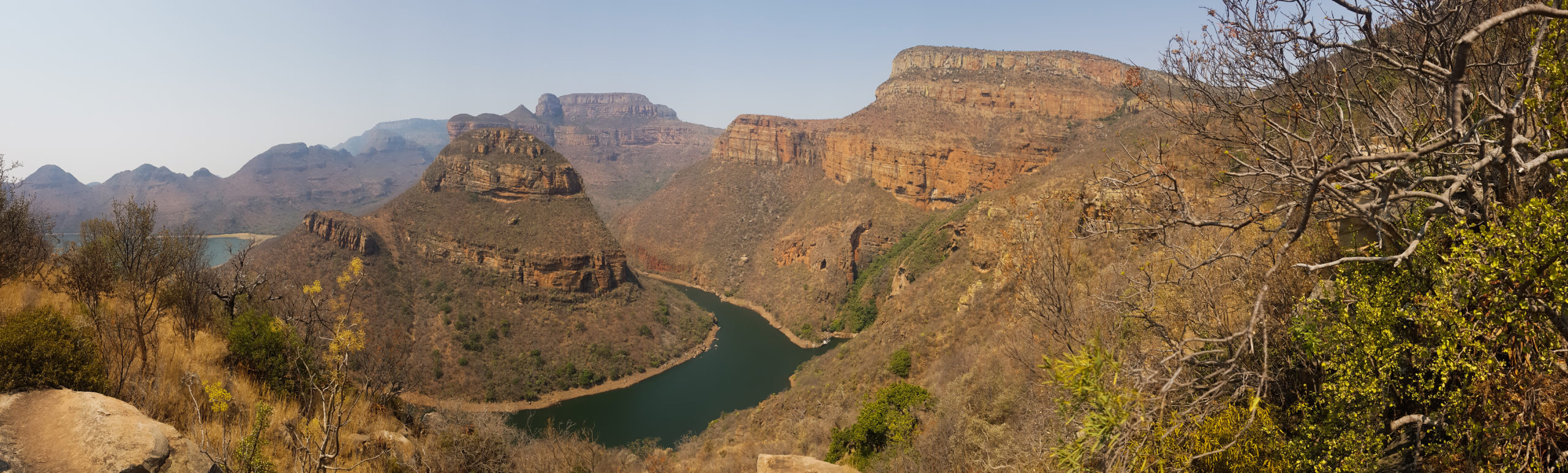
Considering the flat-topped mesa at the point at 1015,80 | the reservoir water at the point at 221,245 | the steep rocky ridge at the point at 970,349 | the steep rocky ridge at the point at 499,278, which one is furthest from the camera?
the reservoir water at the point at 221,245

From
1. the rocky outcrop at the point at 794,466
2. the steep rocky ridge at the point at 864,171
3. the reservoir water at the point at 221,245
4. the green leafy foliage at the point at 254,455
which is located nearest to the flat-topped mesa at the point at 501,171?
the steep rocky ridge at the point at 864,171

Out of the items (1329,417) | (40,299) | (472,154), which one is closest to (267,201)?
(472,154)

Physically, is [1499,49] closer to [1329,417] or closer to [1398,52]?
[1398,52]

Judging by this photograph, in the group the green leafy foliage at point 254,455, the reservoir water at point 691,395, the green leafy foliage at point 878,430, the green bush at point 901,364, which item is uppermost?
the green leafy foliage at point 254,455

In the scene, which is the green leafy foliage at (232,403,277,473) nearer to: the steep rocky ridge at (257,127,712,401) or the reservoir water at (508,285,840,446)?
the reservoir water at (508,285,840,446)

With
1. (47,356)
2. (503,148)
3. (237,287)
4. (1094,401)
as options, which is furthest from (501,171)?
(1094,401)

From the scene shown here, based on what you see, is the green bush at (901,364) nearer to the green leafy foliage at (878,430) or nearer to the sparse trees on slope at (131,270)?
the green leafy foliage at (878,430)

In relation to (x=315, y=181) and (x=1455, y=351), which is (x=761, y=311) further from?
(x=315, y=181)

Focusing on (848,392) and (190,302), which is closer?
(190,302)

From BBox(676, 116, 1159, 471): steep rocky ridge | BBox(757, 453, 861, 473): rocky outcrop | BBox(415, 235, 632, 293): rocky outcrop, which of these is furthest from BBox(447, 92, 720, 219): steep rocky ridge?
BBox(757, 453, 861, 473): rocky outcrop
